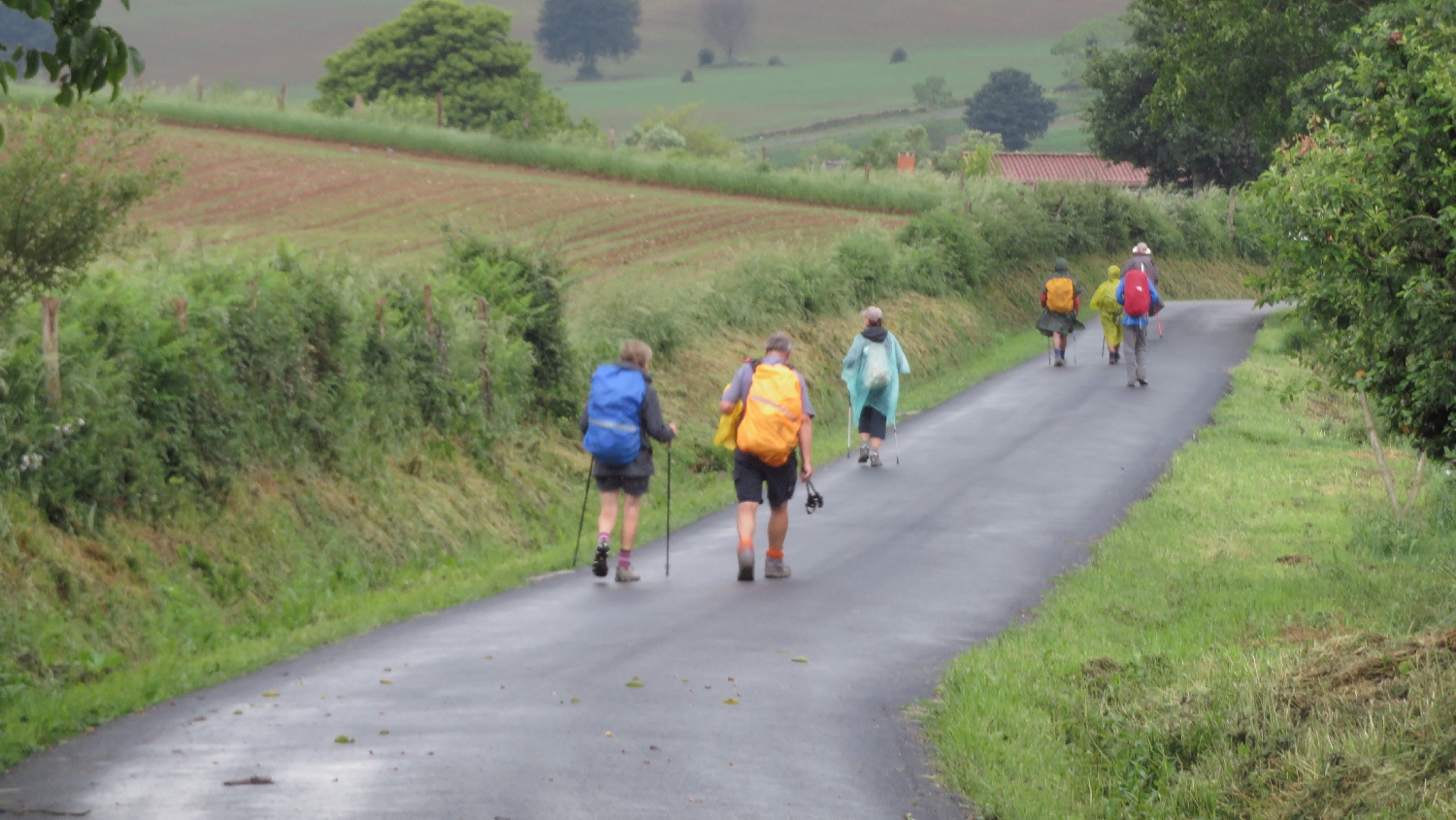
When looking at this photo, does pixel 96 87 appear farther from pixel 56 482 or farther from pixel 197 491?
pixel 197 491

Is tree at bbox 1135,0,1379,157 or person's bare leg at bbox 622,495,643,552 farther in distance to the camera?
tree at bbox 1135,0,1379,157

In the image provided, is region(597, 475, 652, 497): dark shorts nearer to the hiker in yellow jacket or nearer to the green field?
the hiker in yellow jacket

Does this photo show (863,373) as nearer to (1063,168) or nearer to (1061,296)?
(1061,296)

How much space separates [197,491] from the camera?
41.0ft

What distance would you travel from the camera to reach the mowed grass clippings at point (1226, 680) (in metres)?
7.06

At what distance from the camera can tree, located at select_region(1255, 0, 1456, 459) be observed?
10047 millimetres

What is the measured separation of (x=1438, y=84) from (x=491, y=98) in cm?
6504

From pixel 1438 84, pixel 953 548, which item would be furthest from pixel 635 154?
pixel 1438 84

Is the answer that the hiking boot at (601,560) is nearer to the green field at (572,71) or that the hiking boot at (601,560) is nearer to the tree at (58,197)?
the tree at (58,197)

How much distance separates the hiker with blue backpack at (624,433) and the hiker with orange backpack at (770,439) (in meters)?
0.60

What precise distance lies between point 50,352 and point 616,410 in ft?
13.4

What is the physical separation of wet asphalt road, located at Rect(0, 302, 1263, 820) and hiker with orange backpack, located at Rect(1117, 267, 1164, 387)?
8827 mm

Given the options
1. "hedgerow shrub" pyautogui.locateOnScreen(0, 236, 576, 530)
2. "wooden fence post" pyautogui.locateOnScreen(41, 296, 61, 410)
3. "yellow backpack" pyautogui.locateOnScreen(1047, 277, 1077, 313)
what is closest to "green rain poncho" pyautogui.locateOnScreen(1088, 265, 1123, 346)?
"yellow backpack" pyautogui.locateOnScreen(1047, 277, 1077, 313)

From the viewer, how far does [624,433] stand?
1216cm
